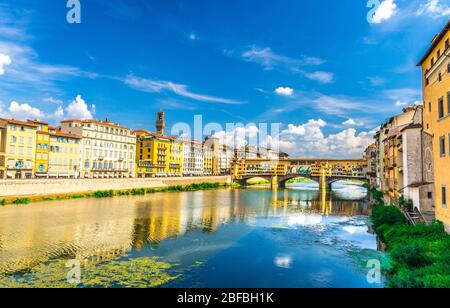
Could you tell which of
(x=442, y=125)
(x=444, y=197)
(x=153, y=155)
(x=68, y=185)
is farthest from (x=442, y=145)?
(x=153, y=155)

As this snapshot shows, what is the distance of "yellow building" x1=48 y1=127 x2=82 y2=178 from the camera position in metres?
56.3

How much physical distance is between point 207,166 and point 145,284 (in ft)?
351

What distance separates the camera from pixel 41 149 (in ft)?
177

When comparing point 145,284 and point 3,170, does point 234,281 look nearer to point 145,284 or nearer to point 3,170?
point 145,284

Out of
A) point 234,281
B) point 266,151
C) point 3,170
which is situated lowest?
point 234,281

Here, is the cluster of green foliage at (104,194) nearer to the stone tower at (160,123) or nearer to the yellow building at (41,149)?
the yellow building at (41,149)

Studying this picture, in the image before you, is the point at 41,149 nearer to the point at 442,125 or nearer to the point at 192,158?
the point at 442,125

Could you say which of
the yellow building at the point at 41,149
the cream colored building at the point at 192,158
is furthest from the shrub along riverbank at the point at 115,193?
the cream colored building at the point at 192,158

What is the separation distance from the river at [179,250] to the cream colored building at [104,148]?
30641 millimetres

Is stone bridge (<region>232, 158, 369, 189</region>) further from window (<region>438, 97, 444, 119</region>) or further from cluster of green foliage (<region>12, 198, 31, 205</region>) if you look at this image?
cluster of green foliage (<region>12, 198, 31, 205</region>)

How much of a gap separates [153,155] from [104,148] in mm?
16861

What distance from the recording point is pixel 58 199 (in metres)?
44.6
